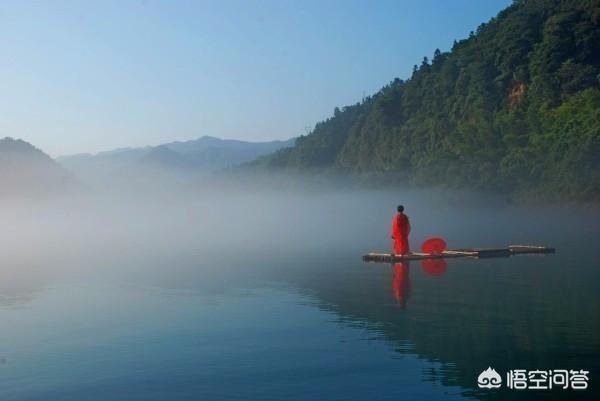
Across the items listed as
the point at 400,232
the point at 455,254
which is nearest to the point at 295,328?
the point at 400,232

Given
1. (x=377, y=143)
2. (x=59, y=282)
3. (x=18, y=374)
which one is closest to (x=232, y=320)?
(x=18, y=374)

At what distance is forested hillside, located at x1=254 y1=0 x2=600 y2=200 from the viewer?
3809 inches

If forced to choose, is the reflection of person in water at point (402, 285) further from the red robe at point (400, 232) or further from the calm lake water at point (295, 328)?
the red robe at point (400, 232)

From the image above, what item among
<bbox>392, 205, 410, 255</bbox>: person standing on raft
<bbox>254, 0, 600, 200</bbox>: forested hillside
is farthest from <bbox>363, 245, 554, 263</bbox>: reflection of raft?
<bbox>254, 0, 600, 200</bbox>: forested hillside

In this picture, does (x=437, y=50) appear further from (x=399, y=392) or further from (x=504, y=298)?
(x=399, y=392)

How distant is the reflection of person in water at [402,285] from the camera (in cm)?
2850

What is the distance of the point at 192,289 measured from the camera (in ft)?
112

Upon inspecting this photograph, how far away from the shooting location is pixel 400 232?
33.2m

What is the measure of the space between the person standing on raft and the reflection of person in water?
758 millimetres

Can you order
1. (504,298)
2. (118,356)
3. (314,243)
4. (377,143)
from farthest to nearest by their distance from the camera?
(377,143) → (314,243) → (504,298) → (118,356)

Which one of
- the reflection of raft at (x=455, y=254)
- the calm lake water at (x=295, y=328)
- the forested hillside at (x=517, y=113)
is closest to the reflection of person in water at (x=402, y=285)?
the calm lake water at (x=295, y=328)

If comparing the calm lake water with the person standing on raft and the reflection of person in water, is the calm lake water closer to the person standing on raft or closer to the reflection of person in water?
the reflection of person in water

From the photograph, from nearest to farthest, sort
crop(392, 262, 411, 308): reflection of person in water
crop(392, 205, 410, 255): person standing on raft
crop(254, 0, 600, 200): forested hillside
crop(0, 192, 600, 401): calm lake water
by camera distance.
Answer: crop(0, 192, 600, 401): calm lake water → crop(392, 262, 411, 308): reflection of person in water → crop(392, 205, 410, 255): person standing on raft → crop(254, 0, 600, 200): forested hillside

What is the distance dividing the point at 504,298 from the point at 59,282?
23160mm
